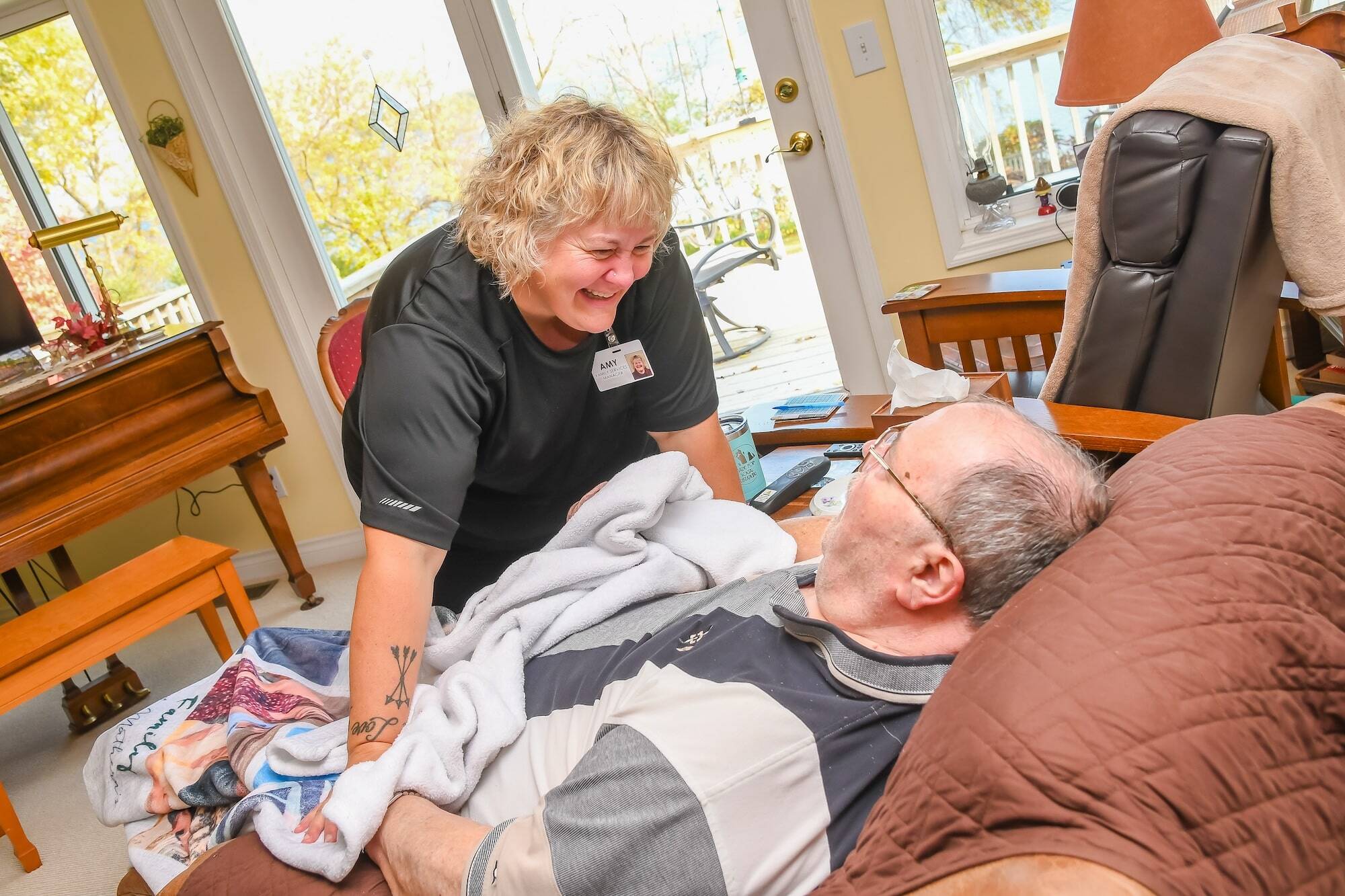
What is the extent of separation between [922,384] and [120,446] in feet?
9.20

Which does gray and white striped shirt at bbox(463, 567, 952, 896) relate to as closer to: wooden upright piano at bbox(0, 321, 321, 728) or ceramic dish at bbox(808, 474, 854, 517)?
ceramic dish at bbox(808, 474, 854, 517)

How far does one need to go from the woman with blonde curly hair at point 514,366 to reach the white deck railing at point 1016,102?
5.35 ft

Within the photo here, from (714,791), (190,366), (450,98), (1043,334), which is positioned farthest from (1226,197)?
(190,366)

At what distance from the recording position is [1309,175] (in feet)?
4.35

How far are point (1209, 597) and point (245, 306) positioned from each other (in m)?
3.67

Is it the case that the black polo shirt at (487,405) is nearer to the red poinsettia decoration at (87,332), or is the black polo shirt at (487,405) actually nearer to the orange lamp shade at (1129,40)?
the orange lamp shade at (1129,40)

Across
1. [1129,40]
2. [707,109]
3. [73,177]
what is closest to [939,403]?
[1129,40]

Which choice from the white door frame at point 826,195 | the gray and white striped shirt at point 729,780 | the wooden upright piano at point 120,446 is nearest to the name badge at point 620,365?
the gray and white striped shirt at point 729,780

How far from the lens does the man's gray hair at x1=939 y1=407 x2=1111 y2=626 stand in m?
0.99

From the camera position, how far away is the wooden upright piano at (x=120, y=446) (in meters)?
3.07

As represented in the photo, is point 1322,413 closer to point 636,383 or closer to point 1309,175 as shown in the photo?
point 1309,175

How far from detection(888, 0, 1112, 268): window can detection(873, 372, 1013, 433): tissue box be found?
136 centimetres

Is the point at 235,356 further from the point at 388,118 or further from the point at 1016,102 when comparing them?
the point at 1016,102

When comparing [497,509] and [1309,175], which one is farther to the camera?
[497,509]
